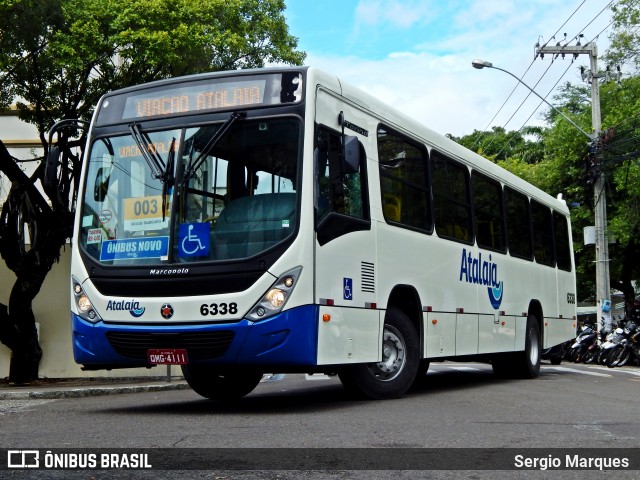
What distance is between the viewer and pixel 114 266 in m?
9.02

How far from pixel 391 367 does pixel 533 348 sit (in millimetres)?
6144

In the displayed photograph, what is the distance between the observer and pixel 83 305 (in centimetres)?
916

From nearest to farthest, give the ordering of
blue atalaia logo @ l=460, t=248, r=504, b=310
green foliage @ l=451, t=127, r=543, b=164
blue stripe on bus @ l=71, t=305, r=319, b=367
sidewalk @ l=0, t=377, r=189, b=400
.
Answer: blue stripe on bus @ l=71, t=305, r=319, b=367, blue atalaia logo @ l=460, t=248, r=504, b=310, sidewalk @ l=0, t=377, r=189, b=400, green foliage @ l=451, t=127, r=543, b=164

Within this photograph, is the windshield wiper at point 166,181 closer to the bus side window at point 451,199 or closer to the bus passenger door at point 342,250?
the bus passenger door at point 342,250

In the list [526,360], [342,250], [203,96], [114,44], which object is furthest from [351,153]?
[114,44]

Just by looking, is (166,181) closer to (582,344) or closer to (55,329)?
(55,329)

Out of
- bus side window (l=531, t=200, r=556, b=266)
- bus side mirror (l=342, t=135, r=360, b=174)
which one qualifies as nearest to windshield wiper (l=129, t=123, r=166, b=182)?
bus side mirror (l=342, t=135, r=360, b=174)

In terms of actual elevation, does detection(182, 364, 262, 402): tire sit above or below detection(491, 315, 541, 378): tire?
below

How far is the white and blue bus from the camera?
8.49 meters

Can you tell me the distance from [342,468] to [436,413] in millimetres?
3452

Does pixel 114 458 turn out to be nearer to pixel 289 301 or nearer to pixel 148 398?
pixel 289 301

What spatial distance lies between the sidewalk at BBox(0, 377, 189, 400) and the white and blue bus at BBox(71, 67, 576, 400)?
3130 mm

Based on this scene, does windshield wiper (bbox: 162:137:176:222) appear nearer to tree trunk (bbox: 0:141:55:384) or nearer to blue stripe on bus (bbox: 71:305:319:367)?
blue stripe on bus (bbox: 71:305:319:367)

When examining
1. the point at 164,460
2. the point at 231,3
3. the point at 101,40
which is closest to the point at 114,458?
the point at 164,460
